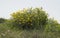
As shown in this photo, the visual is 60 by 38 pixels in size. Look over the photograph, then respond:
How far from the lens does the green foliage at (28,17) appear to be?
16.3m

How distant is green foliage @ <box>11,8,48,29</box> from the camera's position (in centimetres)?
1631

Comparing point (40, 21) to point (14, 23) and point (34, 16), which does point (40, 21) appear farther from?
point (14, 23)

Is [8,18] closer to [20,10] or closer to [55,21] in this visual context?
[20,10]

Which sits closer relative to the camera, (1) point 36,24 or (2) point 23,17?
(1) point 36,24

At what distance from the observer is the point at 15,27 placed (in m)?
16.3

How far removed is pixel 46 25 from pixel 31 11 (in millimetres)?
1684

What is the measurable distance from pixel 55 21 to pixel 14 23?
2.66 m

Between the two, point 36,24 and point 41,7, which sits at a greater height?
point 41,7

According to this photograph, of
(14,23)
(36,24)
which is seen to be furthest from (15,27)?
(36,24)

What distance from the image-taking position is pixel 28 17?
16.4 meters

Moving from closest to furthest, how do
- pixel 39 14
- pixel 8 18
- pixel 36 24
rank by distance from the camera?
pixel 36 24 → pixel 39 14 → pixel 8 18

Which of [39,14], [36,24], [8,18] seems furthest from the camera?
[8,18]

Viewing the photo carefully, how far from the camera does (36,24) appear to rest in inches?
606

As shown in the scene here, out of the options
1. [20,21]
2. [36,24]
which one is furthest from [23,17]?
[36,24]
